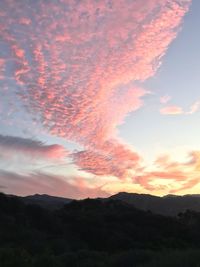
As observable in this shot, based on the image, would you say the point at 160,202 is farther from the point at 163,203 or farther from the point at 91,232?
the point at 91,232

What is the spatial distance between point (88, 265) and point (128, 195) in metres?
115

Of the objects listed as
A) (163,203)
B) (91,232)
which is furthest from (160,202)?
(91,232)

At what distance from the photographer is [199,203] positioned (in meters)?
113

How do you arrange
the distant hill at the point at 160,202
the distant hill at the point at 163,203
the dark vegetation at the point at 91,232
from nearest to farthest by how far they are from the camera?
the dark vegetation at the point at 91,232 → the distant hill at the point at 160,202 → the distant hill at the point at 163,203

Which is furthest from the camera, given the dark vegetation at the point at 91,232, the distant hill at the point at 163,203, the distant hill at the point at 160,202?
the distant hill at the point at 163,203

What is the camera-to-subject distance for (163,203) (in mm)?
117875

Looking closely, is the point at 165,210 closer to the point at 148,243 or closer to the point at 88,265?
the point at 148,243

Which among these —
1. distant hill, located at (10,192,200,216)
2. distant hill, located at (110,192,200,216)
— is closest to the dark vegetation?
distant hill, located at (10,192,200,216)

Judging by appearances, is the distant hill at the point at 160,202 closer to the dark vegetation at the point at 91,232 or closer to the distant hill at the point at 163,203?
the distant hill at the point at 163,203

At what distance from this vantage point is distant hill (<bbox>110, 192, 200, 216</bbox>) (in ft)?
351

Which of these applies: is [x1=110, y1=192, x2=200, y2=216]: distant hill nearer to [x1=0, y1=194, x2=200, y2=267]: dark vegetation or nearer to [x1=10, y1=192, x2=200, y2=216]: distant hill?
[x1=10, y1=192, x2=200, y2=216]: distant hill

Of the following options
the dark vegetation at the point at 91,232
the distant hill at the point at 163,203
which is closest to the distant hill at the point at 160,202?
the distant hill at the point at 163,203

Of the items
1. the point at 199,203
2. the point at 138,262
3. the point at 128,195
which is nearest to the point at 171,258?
the point at 138,262

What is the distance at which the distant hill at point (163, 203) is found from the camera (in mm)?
106938
